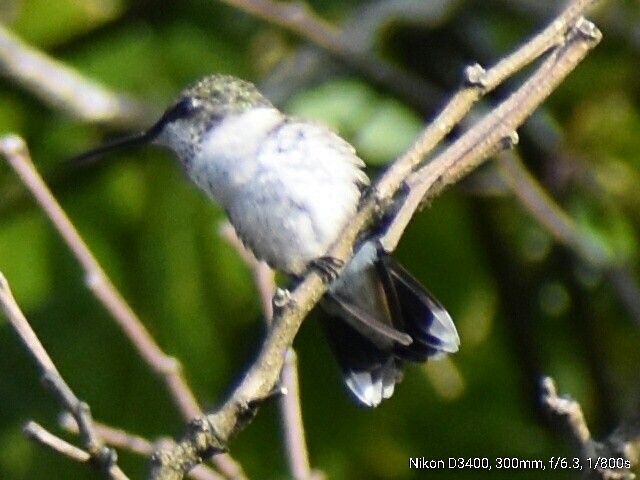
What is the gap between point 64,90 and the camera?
3141 mm

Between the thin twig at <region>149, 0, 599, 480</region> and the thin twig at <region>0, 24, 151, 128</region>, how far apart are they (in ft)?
5.36

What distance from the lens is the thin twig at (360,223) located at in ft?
4.73

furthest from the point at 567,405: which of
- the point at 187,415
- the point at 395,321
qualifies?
the point at 395,321

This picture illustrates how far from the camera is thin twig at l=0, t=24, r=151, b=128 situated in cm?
313

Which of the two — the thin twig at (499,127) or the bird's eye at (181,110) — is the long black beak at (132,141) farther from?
the thin twig at (499,127)

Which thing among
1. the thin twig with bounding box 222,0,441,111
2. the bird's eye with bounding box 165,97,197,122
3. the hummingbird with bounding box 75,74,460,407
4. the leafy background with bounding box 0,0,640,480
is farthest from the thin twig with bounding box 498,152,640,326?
the bird's eye with bounding box 165,97,197,122

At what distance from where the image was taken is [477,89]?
1586 millimetres

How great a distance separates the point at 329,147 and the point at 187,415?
650 mm

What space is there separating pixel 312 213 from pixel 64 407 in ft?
2.77

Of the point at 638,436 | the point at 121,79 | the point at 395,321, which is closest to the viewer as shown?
the point at 638,436

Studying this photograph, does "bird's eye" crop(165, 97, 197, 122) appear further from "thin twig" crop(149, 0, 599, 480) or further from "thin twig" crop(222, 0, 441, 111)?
"thin twig" crop(149, 0, 599, 480)

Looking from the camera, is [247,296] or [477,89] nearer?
[477,89]

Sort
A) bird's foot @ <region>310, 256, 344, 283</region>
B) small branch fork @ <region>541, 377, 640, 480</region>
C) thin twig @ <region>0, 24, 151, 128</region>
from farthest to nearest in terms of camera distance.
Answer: thin twig @ <region>0, 24, 151, 128</region>
bird's foot @ <region>310, 256, 344, 283</region>
small branch fork @ <region>541, 377, 640, 480</region>

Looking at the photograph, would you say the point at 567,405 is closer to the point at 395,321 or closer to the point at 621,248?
the point at 395,321
